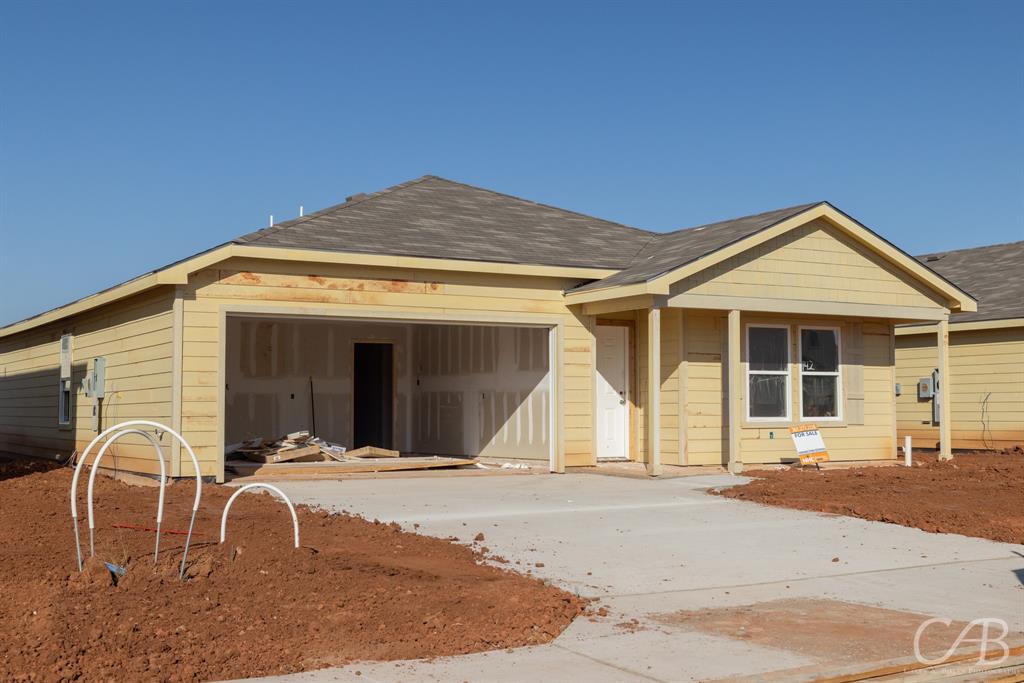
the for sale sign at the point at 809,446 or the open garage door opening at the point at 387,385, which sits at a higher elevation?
the open garage door opening at the point at 387,385

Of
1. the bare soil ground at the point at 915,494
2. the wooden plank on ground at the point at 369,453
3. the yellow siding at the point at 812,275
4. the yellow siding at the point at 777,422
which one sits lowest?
the bare soil ground at the point at 915,494

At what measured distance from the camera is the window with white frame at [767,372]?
17438 millimetres

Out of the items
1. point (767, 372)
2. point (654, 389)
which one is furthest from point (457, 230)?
point (767, 372)

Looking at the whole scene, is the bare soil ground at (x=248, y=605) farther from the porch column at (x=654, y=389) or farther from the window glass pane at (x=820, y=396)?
the window glass pane at (x=820, y=396)

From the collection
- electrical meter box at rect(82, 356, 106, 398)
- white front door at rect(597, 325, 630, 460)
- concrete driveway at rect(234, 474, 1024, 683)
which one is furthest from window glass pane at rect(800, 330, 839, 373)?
electrical meter box at rect(82, 356, 106, 398)

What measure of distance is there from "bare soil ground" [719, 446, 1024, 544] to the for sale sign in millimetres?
195

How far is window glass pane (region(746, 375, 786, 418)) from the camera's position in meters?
17.5

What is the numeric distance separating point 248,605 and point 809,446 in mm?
12013

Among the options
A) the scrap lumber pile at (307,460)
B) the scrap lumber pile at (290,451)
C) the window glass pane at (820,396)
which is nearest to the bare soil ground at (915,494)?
the window glass pane at (820,396)

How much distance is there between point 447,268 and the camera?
51.6 feet

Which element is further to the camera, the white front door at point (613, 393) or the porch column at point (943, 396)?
the porch column at point (943, 396)

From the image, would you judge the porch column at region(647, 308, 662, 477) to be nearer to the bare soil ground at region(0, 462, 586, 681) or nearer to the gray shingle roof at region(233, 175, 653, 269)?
the gray shingle roof at region(233, 175, 653, 269)

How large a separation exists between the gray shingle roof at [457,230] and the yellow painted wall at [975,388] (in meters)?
7.17

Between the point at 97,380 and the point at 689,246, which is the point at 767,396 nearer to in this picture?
the point at 689,246
